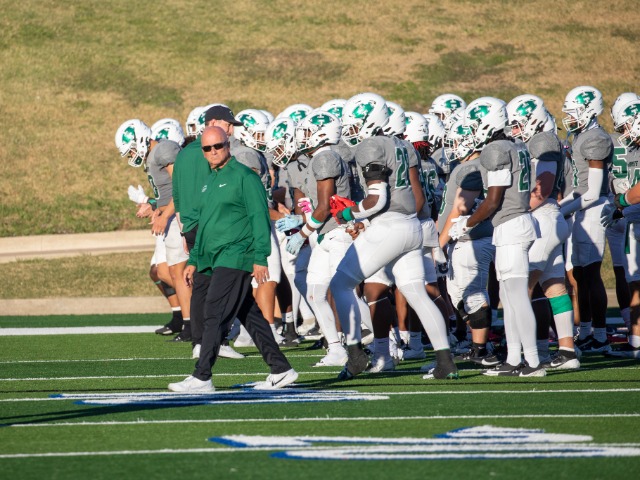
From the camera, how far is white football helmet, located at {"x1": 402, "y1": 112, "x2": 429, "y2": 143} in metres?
11.6

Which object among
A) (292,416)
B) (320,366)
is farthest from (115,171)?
(292,416)

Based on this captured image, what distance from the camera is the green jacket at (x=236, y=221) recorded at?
8.19m

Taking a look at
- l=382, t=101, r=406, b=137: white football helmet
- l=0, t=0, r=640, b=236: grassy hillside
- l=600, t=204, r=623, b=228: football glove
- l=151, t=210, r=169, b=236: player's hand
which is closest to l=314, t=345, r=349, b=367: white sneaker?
l=382, t=101, r=406, b=137: white football helmet

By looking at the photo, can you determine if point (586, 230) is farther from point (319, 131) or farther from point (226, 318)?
point (226, 318)

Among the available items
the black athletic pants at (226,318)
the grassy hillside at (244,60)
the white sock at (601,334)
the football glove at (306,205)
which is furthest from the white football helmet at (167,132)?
the grassy hillside at (244,60)

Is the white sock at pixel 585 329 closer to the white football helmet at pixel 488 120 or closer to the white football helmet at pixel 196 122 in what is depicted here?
the white football helmet at pixel 488 120

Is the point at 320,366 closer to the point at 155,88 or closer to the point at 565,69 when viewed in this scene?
the point at 155,88

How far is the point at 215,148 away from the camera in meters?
8.37

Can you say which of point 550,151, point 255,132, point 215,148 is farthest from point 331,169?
point 255,132

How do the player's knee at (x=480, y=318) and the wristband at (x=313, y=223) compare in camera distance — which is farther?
the player's knee at (x=480, y=318)

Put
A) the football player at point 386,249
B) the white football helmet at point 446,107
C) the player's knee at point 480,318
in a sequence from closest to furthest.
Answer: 1. the football player at point 386,249
2. the player's knee at point 480,318
3. the white football helmet at point 446,107

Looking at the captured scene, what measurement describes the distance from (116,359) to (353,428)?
4.91 m

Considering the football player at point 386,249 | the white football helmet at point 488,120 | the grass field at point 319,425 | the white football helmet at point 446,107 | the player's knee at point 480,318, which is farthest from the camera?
the white football helmet at point 446,107

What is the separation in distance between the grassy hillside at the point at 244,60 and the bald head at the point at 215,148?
2423cm
